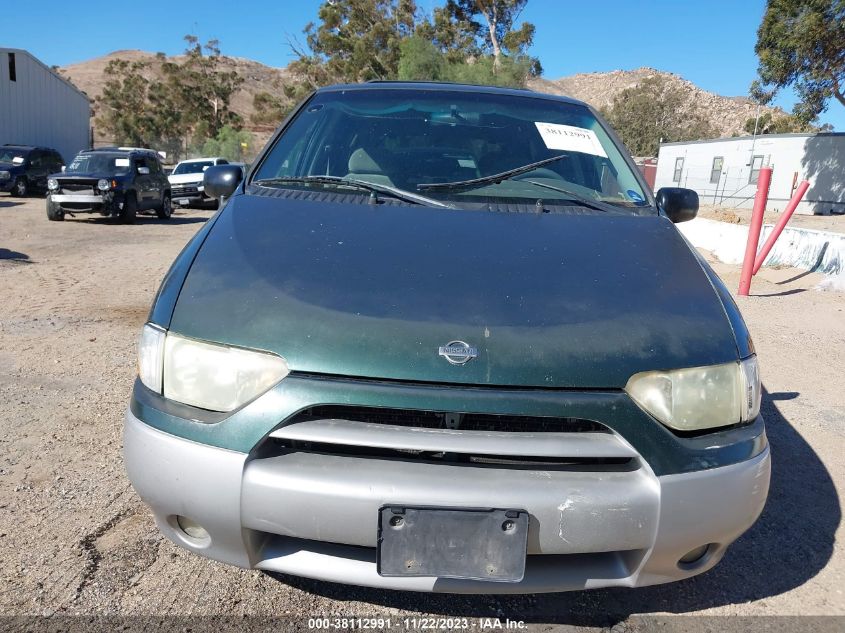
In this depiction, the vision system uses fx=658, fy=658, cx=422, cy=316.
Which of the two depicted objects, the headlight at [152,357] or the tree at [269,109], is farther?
the tree at [269,109]

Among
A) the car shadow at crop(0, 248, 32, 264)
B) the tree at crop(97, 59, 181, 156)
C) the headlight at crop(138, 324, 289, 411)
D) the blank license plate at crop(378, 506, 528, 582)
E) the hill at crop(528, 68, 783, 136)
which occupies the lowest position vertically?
the car shadow at crop(0, 248, 32, 264)

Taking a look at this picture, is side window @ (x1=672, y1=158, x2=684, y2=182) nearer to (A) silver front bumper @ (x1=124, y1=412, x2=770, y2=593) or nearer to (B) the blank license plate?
(A) silver front bumper @ (x1=124, y1=412, x2=770, y2=593)

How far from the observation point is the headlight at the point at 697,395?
184cm

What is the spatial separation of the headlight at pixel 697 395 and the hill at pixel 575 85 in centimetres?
9293

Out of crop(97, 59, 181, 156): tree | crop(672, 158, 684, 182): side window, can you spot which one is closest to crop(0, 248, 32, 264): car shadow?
crop(672, 158, 684, 182): side window

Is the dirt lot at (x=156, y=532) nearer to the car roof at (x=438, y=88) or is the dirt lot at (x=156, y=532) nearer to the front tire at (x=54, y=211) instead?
the car roof at (x=438, y=88)

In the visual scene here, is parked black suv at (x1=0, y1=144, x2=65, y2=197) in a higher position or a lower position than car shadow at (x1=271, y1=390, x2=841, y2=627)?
higher

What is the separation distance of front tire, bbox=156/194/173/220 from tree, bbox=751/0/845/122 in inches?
737

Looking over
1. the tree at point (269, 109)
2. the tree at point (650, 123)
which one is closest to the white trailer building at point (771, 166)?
the tree at point (650, 123)

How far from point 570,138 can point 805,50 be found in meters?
21.5

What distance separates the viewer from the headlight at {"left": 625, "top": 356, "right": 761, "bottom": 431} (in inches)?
72.4

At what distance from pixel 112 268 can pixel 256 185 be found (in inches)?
267

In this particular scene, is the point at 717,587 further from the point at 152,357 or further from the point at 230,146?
the point at 230,146

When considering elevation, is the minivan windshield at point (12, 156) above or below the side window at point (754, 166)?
below
